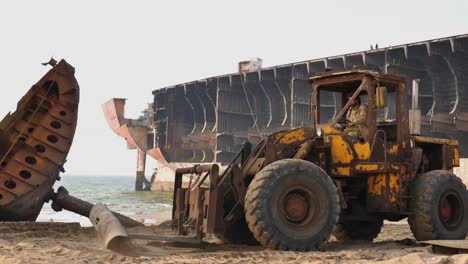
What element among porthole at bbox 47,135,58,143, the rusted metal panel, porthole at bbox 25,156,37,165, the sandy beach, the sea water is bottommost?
the sea water

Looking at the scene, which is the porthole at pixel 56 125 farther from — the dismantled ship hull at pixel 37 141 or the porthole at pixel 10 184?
the porthole at pixel 10 184

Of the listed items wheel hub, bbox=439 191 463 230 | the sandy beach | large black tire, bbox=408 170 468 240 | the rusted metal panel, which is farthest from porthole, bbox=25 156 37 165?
the rusted metal panel

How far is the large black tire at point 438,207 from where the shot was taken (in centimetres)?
773

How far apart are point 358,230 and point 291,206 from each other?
2.72 m

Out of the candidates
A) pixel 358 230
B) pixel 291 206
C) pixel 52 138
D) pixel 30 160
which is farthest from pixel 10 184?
pixel 358 230

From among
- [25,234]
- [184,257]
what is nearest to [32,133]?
[25,234]

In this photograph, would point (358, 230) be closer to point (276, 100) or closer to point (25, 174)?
point (25, 174)

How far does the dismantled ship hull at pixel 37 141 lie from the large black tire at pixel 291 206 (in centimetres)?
514

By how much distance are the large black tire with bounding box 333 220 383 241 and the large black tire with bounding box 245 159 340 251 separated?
7.80 ft

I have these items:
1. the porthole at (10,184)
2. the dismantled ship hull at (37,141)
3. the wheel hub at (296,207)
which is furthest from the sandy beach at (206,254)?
the porthole at (10,184)

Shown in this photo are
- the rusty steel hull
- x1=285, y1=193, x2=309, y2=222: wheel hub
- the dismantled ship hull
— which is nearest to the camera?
x1=285, y1=193, x2=309, y2=222: wheel hub

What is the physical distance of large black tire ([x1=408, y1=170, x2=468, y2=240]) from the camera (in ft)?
25.4

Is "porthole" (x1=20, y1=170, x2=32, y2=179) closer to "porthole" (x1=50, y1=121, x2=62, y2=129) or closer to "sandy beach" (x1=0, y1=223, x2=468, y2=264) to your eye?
"porthole" (x1=50, y1=121, x2=62, y2=129)

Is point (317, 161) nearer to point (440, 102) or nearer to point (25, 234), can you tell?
point (25, 234)
